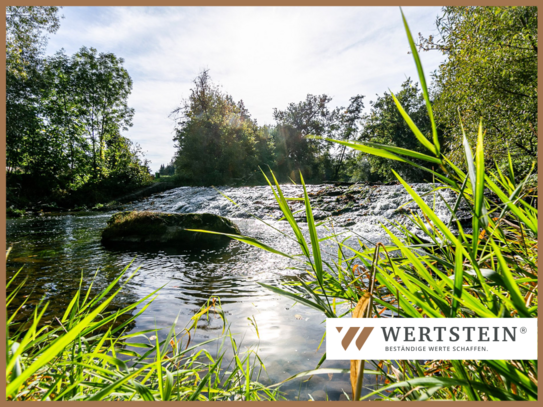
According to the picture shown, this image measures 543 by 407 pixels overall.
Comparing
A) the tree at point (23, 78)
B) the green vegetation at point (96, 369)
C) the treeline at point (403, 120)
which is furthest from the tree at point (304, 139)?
the green vegetation at point (96, 369)

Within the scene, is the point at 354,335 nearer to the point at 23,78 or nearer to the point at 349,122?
the point at 23,78

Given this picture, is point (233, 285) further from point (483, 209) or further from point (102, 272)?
point (483, 209)

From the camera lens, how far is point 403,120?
2327cm

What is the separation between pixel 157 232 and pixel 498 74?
31.1ft

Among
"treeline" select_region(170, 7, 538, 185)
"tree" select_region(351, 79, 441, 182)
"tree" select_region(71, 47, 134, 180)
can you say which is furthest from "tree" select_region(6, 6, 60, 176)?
"tree" select_region(351, 79, 441, 182)

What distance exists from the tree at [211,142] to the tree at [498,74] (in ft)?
51.9

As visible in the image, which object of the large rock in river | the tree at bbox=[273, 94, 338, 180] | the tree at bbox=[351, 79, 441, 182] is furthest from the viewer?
the tree at bbox=[273, 94, 338, 180]

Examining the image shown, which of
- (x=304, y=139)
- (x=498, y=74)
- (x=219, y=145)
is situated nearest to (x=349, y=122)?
(x=304, y=139)

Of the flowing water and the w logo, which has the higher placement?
the w logo

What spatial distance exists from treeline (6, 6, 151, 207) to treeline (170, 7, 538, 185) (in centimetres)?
512

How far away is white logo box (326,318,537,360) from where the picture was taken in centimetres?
62

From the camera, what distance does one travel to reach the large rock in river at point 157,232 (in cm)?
632

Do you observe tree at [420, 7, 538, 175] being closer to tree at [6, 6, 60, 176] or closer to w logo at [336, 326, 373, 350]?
w logo at [336, 326, 373, 350]

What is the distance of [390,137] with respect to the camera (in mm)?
24141
